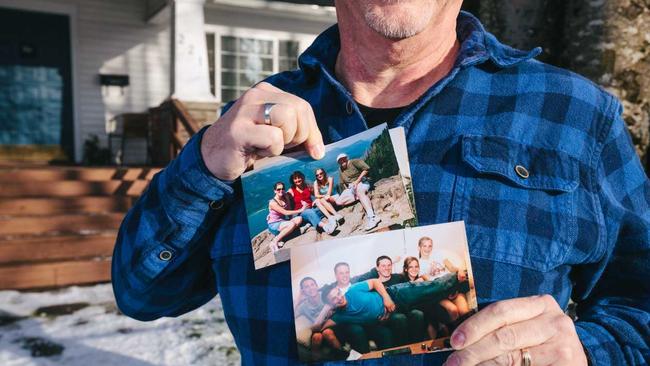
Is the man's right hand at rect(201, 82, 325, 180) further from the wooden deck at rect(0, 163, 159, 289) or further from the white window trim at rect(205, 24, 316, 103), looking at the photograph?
the white window trim at rect(205, 24, 316, 103)

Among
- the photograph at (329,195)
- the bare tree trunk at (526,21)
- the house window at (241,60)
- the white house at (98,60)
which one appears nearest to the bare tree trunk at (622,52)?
the bare tree trunk at (526,21)

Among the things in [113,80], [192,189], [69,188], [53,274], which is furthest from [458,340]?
[113,80]

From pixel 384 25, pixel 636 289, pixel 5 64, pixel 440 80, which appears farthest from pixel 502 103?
pixel 5 64

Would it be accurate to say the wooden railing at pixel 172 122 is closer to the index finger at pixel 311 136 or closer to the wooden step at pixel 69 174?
the wooden step at pixel 69 174

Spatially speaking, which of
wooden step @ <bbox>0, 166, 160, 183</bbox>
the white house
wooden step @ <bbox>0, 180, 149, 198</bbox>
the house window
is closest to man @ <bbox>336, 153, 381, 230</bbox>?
wooden step @ <bbox>0, 180, 149, 198</bbox>

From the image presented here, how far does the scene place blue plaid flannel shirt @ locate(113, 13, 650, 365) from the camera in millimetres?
1019

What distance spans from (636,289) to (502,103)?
484mm

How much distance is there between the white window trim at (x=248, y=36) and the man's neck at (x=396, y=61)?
825 centimetres

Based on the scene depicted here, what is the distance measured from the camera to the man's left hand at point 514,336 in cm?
86

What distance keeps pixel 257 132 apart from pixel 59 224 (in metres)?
4.99

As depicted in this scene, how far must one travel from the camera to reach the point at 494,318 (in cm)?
87

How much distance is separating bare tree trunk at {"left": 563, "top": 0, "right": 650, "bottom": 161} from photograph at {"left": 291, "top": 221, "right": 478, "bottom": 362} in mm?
1321

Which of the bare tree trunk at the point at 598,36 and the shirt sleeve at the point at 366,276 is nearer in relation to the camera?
the shirt sleeve at the point at 366,276

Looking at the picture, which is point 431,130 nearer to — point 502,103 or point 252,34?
point 502,103
